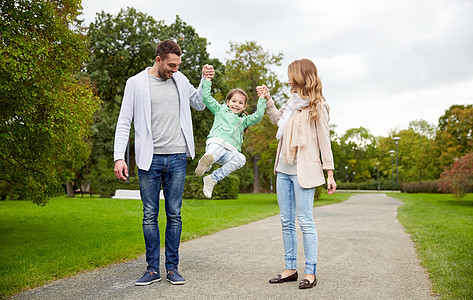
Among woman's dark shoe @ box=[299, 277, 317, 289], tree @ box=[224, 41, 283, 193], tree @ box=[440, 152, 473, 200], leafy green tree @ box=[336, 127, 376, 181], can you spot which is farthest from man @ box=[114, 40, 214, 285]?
leafy green tree @ box=[336, 127, 376, 181]

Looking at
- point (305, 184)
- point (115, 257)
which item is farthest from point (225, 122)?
point (115, 257)

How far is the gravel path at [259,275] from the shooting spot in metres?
4.04

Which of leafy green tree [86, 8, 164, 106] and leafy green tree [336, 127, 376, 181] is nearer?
leafy green tree [86, 8, 164, 106]

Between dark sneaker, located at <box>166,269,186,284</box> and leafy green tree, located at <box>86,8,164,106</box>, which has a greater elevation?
leafy green tree, located at <box>86,8,164,106</box>

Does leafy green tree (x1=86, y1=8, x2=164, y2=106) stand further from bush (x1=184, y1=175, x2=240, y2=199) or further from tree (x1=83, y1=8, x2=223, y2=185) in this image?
bush (x1=184, y1=175, x2=240, y2=199)

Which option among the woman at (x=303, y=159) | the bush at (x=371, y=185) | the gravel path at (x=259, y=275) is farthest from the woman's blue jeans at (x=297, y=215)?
the bush at (x=371, y=185)

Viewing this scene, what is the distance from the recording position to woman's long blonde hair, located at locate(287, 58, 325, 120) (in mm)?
4340

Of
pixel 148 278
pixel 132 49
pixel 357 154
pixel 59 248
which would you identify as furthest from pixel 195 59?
pixel 357 154

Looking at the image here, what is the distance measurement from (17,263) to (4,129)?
203cm

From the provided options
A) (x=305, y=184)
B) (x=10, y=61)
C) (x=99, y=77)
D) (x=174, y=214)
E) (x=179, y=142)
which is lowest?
(x=174, y=214)

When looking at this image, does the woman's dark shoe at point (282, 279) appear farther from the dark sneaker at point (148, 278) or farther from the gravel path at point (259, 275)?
the dark sneaker at point (148, 278)

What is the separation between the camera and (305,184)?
14.0 feet

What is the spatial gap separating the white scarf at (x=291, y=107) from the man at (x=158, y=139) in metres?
0.95

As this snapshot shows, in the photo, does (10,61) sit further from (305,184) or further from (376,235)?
(376,235)
